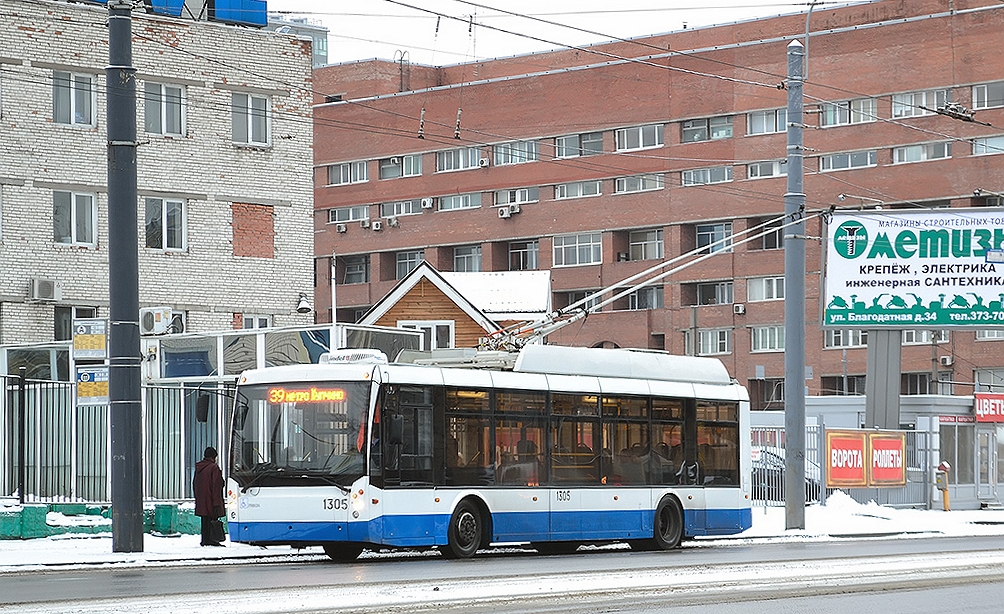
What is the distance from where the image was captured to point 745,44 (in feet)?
247

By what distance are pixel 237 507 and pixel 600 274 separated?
195ft

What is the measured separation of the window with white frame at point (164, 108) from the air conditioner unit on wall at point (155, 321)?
6293mm

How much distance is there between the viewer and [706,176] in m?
76.6

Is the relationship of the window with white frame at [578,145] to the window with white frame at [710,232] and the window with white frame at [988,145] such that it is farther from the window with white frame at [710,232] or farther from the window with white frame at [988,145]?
the window with white frame at [988,145]

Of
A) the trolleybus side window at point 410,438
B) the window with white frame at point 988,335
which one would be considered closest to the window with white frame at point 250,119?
the trolleybus side window at point 410,438

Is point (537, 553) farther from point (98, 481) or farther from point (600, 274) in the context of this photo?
point (600, 274)

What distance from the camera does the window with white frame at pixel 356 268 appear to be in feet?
293

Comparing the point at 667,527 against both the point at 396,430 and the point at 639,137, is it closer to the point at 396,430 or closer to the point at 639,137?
the point at 396,430

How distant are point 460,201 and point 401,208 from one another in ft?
13.3

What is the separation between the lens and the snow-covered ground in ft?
67.1

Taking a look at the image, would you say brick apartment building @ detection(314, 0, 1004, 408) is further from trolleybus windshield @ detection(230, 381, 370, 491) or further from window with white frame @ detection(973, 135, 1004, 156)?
trolleybus windshield @ detection(230, 381, 370, 491)

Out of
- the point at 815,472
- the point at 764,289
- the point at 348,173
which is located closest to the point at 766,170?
the point at 764,289

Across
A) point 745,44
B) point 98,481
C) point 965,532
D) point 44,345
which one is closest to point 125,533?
point 98,481

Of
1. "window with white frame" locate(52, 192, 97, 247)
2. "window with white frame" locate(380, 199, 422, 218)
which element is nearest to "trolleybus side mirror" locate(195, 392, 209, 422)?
"window with white frame" locate(52, 192, 97, 247)
